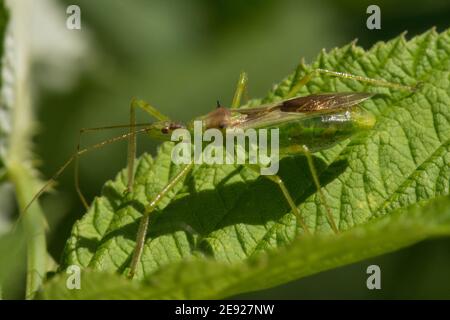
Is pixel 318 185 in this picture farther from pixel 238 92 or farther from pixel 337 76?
pixel 238 92

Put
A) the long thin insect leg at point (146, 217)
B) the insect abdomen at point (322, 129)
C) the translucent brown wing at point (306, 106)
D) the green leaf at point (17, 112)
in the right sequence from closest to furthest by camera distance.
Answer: the long thin insect leg at point (146, 217) → the insect abdomen at point (322, 129) → the translucent brown wing at point (306, 106) → the green leaf at point (17, 112)

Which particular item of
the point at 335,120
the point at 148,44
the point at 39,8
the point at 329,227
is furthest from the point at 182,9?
the point at 329,227

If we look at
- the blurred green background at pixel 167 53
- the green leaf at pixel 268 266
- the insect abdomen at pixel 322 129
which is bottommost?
the green leaf at pixel 268 266

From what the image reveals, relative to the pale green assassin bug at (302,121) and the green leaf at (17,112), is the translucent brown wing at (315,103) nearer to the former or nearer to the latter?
the pale green assassin bug at (302,121)

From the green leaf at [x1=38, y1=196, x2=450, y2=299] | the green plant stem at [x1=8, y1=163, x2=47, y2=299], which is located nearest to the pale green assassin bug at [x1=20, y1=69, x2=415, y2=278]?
the green plant stem at [x1=8, y1=163, x2=47, y2=299]

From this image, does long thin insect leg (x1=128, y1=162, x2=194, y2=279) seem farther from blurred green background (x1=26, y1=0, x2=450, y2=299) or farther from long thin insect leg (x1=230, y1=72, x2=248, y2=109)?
blurred green background (x1=26, y1=0, x2=450, y2=299)

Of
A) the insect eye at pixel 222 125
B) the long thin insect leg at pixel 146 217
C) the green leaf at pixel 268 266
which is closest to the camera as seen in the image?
the green leaf at pixel 268 266

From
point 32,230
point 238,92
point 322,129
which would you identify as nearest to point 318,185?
point 322,129

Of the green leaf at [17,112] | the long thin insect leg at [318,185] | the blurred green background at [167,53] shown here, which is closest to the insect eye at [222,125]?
the long thin insect leg at [318,185]
